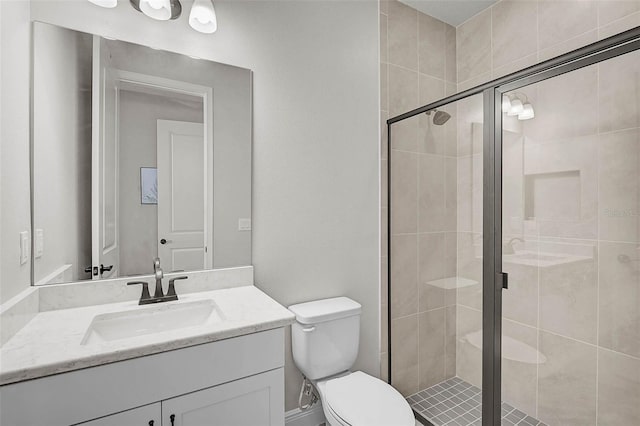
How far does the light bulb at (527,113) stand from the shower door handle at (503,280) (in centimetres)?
70

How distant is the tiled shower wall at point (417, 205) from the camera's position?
183cm

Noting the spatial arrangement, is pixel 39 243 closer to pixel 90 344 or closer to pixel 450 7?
pixel 90 344

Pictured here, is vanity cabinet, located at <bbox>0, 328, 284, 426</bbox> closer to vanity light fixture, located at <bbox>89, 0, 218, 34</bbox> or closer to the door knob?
the door knob

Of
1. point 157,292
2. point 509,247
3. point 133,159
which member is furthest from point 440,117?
point 157,292

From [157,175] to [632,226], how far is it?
6.18ft

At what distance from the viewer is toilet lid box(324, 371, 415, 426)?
Result: 135 cm

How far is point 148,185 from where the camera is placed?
146 centimetres

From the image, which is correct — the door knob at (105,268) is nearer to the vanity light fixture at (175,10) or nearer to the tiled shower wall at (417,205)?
the vanity light fixture at (175,10)

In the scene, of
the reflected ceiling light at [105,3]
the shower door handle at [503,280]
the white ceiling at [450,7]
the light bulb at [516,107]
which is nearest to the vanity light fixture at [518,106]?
the light bulb at [516,107]

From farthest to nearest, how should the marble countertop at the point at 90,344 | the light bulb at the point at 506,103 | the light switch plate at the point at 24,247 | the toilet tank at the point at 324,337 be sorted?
1. the toilet tank at the point at 324,337
2. the light bulb at the point at 506,103
3. the light switch plate at the point at 24,247
4. the marble countertop at the point at 90,344

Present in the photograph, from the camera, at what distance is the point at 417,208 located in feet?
6.48

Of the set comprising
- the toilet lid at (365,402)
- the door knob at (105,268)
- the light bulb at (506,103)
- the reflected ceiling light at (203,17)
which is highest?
the reflected ceiling light at (203,17)

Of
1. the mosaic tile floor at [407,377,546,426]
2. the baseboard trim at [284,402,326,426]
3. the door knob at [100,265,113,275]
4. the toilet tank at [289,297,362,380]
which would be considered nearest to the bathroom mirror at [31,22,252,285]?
the door knob at [100,265,113,275]

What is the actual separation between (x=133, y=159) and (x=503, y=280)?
1.74m
